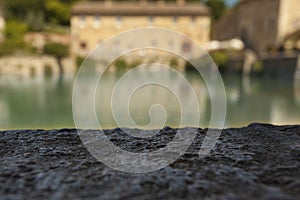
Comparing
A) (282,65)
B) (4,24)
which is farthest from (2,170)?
(4,24)

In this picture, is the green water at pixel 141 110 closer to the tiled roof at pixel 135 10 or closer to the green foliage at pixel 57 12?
the tiled roof at pixel 135 10

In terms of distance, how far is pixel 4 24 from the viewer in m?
28.6

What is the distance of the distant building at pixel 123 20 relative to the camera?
29.1 m

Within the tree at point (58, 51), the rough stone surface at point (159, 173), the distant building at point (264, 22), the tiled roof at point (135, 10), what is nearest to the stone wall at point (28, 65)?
the tree at point (58, 51)

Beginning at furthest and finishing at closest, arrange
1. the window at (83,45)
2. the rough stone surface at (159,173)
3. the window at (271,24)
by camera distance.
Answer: the window at (83,45) → the window at (271,24) → the rough stone surface at (159,173)

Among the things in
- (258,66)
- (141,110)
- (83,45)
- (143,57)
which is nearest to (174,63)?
(143,57)

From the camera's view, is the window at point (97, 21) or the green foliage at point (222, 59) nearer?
the green foliage at point (222, 59)

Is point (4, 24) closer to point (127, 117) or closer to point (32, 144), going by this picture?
point (127, 117)

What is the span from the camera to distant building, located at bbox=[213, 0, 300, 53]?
75.3 ft

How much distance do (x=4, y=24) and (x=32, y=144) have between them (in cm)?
3168

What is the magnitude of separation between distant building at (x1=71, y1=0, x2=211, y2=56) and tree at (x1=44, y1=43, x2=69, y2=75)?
3881 mm

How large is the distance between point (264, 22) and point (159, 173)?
27473mm

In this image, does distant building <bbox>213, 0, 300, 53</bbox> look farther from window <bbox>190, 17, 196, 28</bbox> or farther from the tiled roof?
window <bbox>190, 17, 196, 28</bbox>

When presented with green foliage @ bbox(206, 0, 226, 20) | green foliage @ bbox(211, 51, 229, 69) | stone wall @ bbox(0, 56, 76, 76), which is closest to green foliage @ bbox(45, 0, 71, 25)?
stone wall @ bbox(0, 56, 76, 76)
